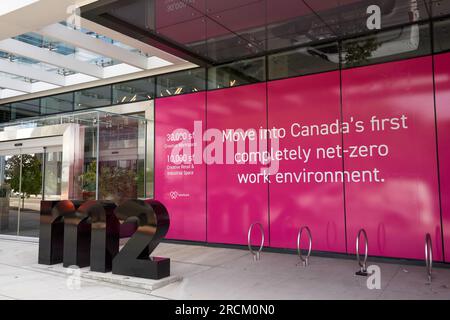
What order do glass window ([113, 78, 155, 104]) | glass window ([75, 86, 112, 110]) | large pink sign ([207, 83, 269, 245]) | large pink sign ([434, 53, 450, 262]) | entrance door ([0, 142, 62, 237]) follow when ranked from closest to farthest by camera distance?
large pink sign ([434, 53, 450, 262]) < large pink sign ([207, 83, 269, 245]) < entrance door ([0, 142, 62, 237]) < glass window ([113, 78, 155, 104]) < glass window ([75, 86, 112, 110])

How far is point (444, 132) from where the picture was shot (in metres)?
6.46

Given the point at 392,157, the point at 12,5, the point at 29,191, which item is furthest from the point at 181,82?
the point at 392,157

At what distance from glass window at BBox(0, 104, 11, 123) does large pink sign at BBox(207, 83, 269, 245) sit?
→ 7830 millimetres

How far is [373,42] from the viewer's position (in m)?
7.21

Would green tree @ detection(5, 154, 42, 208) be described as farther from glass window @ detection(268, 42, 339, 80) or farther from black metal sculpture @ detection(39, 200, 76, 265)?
glass window @ detection(268, 42, 339, 80)

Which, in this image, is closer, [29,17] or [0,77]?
[29,17]

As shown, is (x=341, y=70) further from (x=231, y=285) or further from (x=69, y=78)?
(x=69, y=78)

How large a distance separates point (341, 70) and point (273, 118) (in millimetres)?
1641

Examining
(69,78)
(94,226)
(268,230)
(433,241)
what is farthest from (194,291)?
(69,78)

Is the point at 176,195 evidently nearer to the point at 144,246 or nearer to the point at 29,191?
the point at 144,246

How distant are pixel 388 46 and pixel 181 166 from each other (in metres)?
5.11

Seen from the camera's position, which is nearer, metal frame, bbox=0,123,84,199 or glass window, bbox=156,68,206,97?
glass window, bbox=156,68,206,97

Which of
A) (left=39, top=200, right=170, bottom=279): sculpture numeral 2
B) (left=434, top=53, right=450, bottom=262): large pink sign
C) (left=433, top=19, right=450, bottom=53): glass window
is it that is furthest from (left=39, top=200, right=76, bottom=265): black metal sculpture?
(left=433, top=19, right=450, bottom=53): glass window

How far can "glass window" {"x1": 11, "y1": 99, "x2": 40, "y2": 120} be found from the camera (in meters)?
12.2
